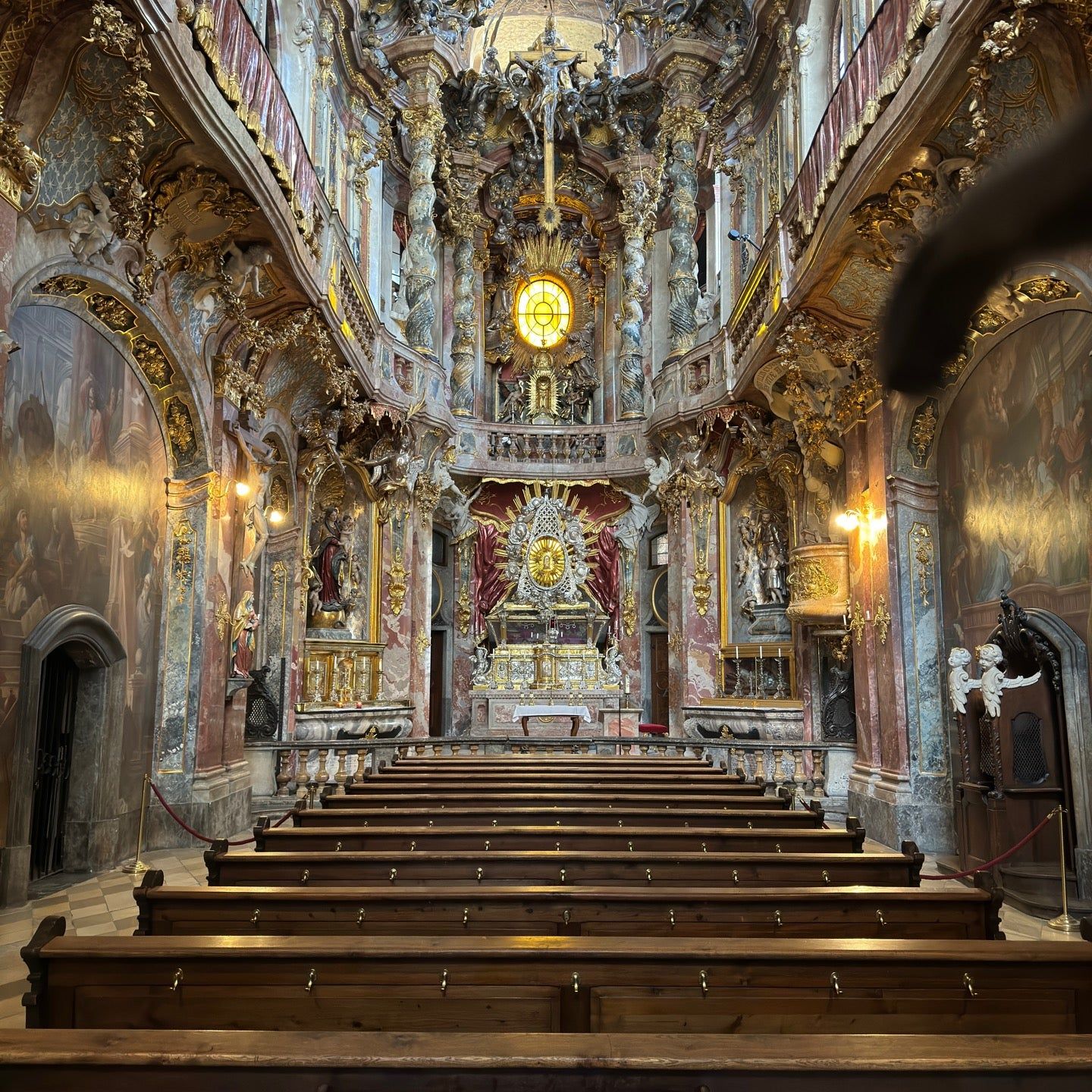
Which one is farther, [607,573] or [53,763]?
[607,573]

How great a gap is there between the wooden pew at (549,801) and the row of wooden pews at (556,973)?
1.38 meters

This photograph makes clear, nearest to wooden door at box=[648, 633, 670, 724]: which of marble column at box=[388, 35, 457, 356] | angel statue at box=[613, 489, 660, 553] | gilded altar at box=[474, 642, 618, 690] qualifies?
gilded altar at box=[474, 642, 618, 690]

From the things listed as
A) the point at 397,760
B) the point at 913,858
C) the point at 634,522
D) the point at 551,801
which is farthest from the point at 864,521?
the point at 634,522

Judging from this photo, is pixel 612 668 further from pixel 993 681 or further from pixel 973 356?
pixel 993 681

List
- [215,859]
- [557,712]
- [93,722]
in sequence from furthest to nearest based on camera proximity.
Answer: [557,712]
[93,722]
[215,859]

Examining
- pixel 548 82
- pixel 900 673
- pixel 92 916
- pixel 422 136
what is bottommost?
pixel 92 916

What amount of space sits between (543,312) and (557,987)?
22.0 meters

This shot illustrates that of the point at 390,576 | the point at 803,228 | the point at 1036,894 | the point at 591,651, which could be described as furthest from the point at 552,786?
the point at 591,651

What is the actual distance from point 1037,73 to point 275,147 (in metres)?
7.09

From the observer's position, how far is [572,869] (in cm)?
566

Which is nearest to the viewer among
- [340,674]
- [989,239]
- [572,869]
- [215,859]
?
[989,239]

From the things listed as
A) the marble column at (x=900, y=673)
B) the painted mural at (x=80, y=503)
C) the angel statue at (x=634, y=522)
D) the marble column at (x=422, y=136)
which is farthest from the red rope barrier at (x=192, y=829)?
the angel statue at (x=634, y=522)

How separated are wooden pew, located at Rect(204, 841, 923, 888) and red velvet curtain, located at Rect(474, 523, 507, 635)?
15.8m

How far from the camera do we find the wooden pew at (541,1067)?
2691 mm
